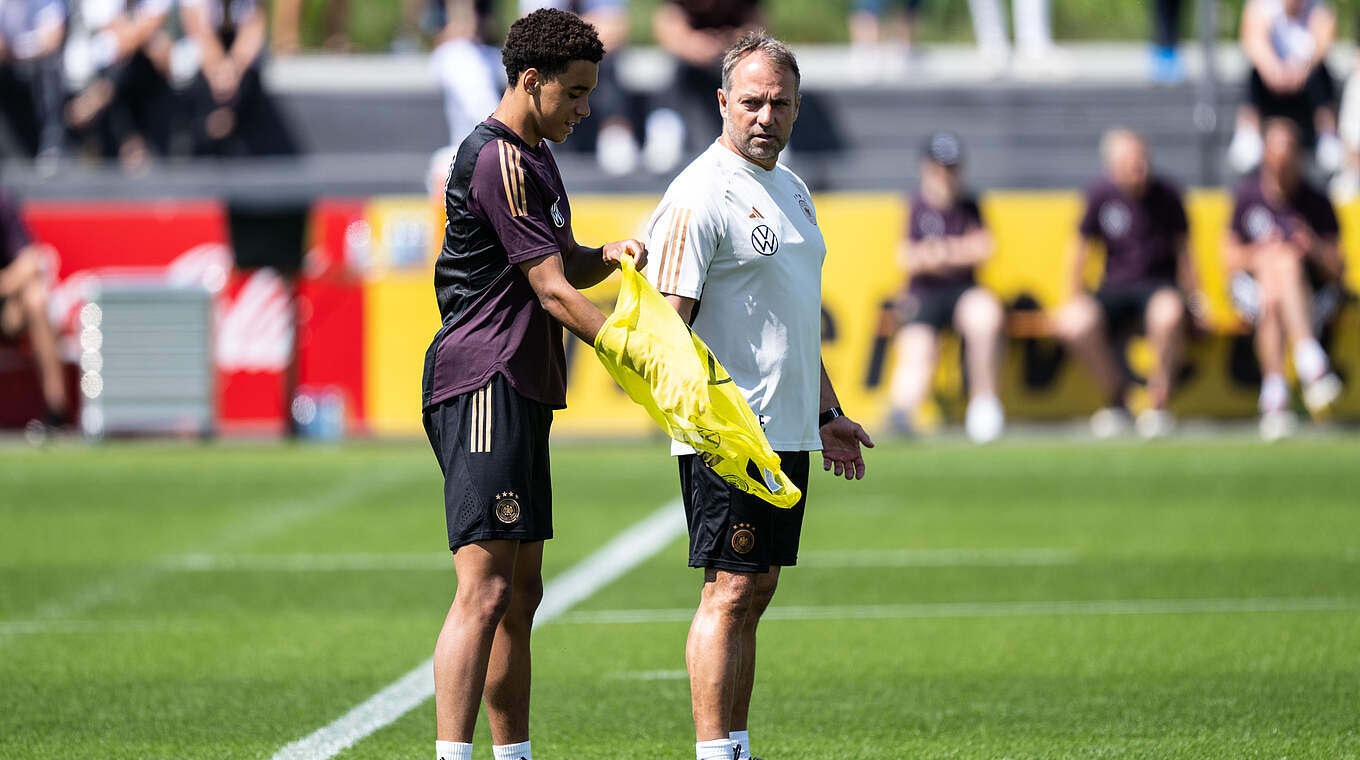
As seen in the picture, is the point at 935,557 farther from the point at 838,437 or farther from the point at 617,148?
the point at 617,148

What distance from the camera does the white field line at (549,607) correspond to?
635 cm

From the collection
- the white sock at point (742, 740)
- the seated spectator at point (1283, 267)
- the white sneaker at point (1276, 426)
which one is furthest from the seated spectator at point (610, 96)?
the white sock at point (742, 740)

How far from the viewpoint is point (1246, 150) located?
1920 centimetres

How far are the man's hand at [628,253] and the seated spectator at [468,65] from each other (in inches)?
545

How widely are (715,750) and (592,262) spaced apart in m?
1.46

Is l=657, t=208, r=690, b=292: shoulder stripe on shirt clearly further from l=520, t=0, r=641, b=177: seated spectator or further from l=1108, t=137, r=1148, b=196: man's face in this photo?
l=520, t=0, r=641, b=177: seated spectator

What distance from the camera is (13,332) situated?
1683 cm

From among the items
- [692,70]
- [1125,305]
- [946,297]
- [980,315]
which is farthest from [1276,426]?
[692,70]

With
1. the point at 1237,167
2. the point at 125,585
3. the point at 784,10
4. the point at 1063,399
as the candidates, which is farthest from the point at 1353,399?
the point at 784,10

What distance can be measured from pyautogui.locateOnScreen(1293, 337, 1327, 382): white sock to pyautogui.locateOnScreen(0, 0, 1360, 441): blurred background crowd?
1.1 inches

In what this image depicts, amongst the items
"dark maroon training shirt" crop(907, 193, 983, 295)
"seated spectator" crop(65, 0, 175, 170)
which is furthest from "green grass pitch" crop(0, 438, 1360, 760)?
"seated spectator" crop(65, 0, 175, 170)

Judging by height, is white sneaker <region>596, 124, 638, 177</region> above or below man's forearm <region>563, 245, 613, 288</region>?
below

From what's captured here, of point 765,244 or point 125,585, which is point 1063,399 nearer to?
point 125,585

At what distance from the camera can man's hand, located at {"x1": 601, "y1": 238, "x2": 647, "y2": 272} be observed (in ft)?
17.4
